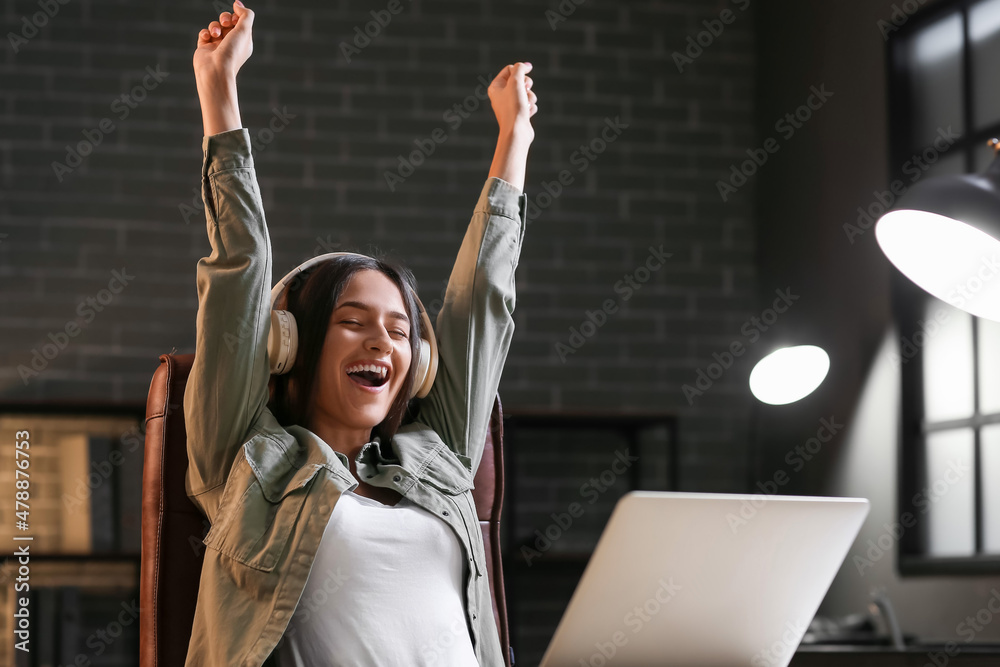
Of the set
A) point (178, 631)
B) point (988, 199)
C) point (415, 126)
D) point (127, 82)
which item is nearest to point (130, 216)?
point (127, 82)

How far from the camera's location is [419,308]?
5.65 feet

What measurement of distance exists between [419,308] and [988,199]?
863mm

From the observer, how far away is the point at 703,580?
49.1 inches

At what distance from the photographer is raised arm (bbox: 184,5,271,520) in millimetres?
1486

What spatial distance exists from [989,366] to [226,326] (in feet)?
6.90

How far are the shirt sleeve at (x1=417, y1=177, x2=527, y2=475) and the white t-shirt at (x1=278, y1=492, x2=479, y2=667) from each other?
0.75 ft

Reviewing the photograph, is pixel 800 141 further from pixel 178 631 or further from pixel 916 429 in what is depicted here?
pixel 178 631

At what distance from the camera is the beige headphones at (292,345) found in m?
1.57

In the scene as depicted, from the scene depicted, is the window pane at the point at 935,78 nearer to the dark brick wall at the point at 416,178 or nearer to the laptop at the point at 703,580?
the dark brick wall at the point at 416,178

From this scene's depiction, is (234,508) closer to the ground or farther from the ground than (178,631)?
farther from the ground

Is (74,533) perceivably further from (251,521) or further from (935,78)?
(935,78)

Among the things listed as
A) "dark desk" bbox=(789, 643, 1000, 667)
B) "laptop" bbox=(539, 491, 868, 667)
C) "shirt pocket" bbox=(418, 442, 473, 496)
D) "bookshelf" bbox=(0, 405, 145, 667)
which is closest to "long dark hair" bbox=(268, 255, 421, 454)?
"shirt pocket" bbox=(418, 442, 473, 496)

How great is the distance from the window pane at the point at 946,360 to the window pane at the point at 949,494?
7cm

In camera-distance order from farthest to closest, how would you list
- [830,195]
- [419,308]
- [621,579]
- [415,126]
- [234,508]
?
[415,126], [830,195], [419,308], [234,508], [621,579]
